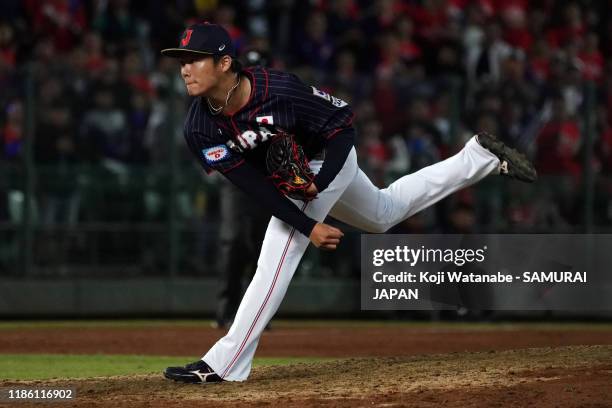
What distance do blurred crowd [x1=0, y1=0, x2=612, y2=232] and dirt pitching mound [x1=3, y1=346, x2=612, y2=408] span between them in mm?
4656

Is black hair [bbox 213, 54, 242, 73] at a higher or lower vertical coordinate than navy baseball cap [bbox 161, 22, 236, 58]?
lower

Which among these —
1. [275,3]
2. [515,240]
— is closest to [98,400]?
[515,240]

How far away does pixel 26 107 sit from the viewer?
12930mm

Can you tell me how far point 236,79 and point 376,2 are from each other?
32.2ft

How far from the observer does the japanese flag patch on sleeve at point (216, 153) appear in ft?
22.5

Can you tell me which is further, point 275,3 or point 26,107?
point 275,3

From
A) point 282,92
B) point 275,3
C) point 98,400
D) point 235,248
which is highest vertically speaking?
point 275,3

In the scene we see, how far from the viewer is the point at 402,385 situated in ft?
21.7

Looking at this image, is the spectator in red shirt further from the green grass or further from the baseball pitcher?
the baseball pitcher

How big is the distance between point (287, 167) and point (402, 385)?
4.53 feet

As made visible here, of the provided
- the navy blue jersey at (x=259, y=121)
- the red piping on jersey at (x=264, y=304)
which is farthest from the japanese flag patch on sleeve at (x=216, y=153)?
the red piping on jersey at (x=264, y=304)

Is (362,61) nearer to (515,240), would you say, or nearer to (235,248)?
(515,240)

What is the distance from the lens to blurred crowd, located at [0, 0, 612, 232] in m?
13.0

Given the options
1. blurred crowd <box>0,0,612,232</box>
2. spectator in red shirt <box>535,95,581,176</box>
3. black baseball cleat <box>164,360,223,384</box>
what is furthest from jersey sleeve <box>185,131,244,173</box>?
spectator in red shirt <box>535,95,581,176</box>
